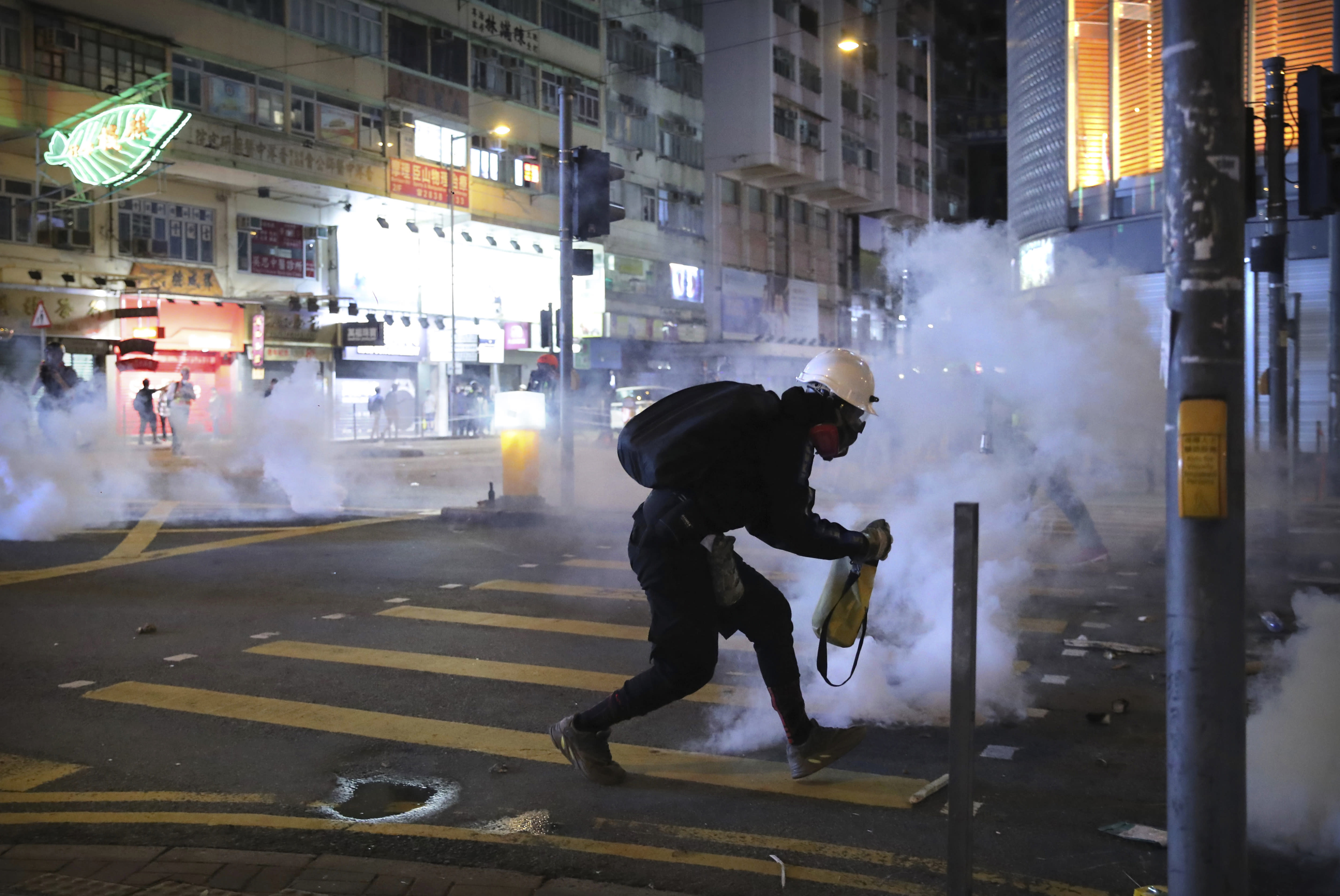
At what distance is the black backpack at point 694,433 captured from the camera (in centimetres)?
380

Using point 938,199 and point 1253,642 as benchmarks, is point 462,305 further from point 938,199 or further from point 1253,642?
point 938,199

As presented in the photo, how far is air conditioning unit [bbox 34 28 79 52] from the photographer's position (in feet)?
76.9

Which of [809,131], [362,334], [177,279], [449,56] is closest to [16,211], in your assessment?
[177,279]

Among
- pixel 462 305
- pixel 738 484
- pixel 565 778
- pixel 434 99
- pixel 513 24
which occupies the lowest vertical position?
pixel 565 778

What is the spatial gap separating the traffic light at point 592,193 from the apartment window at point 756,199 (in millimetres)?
38197

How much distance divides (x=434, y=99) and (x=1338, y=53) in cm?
2520

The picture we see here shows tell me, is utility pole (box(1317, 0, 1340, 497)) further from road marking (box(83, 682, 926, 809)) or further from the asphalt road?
road marking (box(83, 682, 926, 809))

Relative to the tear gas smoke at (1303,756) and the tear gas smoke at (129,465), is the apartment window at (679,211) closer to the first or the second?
the tear gas smoke at (129,465)

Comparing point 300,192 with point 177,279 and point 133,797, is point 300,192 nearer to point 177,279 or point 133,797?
point 177,279

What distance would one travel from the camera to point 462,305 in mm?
36188

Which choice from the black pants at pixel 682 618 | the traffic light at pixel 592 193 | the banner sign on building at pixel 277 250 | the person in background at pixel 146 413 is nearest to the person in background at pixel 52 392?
the person in background at pixel 146 413

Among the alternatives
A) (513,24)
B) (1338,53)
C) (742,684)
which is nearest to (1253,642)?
(742,684)

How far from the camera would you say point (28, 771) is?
176 inches

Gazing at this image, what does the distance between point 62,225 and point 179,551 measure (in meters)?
18.3
